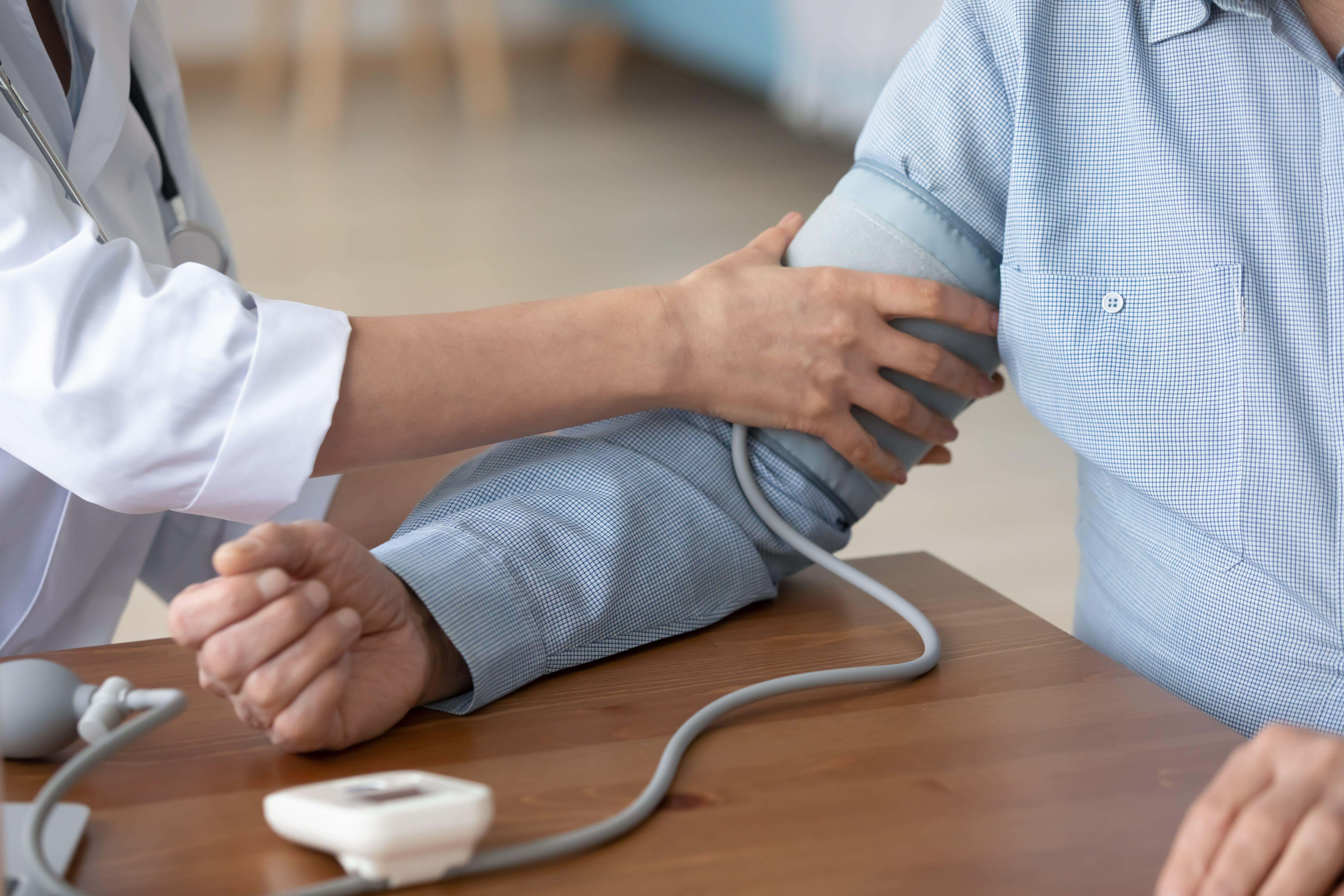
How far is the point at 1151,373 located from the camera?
0.69 metres

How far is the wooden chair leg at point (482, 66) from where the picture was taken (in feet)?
16.7

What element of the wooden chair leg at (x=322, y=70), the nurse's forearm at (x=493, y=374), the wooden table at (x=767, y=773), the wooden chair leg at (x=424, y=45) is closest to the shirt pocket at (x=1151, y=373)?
the wooden table at (x=767, y=773)

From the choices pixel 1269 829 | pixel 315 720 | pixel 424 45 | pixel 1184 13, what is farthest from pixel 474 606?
pixel 424 45

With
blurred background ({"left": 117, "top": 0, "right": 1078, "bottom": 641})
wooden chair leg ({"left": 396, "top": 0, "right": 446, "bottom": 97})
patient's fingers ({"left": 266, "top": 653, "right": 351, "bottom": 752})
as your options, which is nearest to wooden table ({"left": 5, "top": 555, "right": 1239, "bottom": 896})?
patient's fingers ({"left": 266, "top": 653, "right": 351, "bottom": 752})

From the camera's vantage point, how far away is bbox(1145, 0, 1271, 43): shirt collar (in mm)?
685

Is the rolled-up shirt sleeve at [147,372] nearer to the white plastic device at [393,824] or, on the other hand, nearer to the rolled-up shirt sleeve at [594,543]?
the rolled-up shirt sleeve at [594,543]

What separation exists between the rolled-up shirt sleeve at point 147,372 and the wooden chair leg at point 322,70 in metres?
4.46

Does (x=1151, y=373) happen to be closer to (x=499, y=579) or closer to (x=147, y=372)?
(x=499, y=579)

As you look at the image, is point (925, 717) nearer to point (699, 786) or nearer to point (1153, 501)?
point (699, 786)

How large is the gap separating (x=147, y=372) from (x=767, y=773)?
35cm

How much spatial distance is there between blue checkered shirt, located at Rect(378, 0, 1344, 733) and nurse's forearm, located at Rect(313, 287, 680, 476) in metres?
0.05

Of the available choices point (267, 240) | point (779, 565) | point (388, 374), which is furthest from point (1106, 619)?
point (267, 240)

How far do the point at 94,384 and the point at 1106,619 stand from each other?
61 cm

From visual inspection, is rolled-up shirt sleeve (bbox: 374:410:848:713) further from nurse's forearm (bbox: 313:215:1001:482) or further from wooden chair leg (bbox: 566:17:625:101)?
wooden chair leg (bbox: 566:17:625:101)
